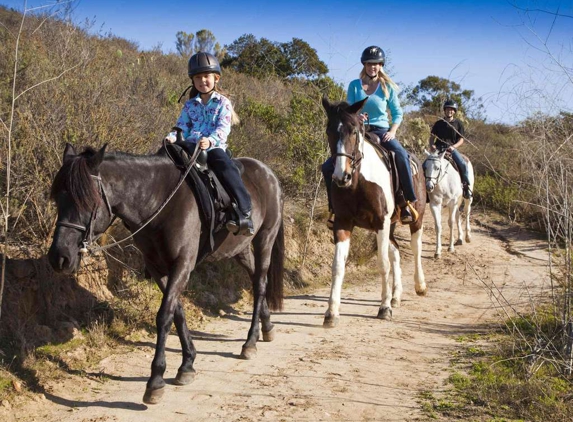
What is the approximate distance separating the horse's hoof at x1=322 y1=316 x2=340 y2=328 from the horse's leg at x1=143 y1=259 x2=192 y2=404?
2709mm

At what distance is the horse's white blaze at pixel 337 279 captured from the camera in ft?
23.6

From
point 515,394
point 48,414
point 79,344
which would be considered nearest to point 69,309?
point 79,344

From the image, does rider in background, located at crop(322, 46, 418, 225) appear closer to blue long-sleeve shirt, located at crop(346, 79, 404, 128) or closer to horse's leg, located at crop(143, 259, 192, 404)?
blue long-sleeve shirt, located at crop(346, 79, 404, 128)

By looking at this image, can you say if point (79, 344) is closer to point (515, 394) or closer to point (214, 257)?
point (214, 257)

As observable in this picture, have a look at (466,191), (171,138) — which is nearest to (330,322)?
(171,138)

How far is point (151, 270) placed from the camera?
5.22 metres

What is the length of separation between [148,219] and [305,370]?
85.2 inches

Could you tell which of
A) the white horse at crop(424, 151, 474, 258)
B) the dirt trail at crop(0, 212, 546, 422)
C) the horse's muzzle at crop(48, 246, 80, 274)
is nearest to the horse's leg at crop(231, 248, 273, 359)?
the dirt trail at crop(0, 212, 546, 422)

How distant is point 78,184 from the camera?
419 cm

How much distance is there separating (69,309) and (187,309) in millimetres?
1576

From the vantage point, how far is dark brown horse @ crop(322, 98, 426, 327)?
6.74 meters

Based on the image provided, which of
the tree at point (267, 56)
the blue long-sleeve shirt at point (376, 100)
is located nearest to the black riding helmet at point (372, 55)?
the blue long-sleeve shirt at point (376, 100)

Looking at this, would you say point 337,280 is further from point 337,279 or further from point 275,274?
point 275,274

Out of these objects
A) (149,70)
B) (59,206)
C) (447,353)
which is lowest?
(447,353)
